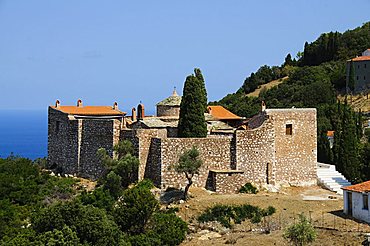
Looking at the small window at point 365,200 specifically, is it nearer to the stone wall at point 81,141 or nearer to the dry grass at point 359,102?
the stone wall at point 81,141

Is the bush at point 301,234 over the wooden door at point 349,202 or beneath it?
beneath

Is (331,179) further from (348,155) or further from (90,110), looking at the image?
(90,110)

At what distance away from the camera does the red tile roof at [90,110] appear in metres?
37.3

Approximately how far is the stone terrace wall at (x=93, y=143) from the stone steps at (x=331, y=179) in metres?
11.5

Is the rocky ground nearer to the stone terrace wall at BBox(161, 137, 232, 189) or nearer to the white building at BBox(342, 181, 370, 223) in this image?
the white building at BBox(342, 181, 370, 223)

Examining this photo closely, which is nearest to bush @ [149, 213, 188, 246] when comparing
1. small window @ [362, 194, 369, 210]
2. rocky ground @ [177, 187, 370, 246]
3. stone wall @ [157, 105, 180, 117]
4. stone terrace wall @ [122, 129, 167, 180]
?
rocky ground @ [177, 187, 370, 246]

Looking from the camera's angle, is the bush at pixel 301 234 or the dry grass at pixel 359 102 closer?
the bush at pixel 301 234

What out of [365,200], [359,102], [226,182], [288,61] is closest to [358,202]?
[365,200]

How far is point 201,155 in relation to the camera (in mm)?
30875

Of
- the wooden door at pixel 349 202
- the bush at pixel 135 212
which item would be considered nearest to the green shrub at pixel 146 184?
the bush at pixel 135 212

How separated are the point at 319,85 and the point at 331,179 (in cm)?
4345

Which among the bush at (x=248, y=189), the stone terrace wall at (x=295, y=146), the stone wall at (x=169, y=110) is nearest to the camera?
the bush at (x=248, y=189)

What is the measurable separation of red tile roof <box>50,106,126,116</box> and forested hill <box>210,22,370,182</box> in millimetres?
14177

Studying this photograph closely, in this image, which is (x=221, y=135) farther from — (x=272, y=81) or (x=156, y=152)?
(x=272, y=81)
